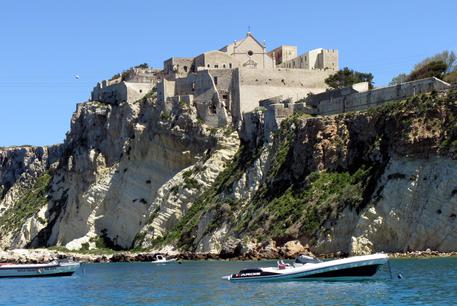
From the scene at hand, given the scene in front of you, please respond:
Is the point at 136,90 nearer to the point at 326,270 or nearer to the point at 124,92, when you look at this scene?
the point at 124,92

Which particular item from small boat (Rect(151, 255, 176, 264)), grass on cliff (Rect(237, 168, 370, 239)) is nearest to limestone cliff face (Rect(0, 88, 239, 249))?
small boat (Rect(151, 255, 176, 264))

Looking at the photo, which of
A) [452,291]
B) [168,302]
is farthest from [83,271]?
[452,291]

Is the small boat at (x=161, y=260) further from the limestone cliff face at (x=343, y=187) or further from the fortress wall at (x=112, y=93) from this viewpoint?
the fortress wall at (x=112, y=93)

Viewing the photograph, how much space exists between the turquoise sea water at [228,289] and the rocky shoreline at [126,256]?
8.95ft

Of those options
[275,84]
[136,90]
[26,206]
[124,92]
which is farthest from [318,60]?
[26,206]

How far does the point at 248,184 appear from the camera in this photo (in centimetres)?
8425

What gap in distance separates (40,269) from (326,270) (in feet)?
94.4

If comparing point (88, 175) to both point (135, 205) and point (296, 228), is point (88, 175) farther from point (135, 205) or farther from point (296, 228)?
point (296, 228)

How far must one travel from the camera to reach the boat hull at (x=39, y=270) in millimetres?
72562

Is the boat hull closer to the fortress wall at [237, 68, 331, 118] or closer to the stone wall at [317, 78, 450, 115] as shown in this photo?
the stone wall at [317, 78, 450, 115]

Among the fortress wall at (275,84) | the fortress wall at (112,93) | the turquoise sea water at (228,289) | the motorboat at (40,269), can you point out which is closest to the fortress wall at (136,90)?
the fortress wall at (112,93)

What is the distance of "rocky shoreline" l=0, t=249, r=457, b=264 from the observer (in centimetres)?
6356

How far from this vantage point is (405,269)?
54812 mm

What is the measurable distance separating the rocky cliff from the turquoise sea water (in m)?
6.29
